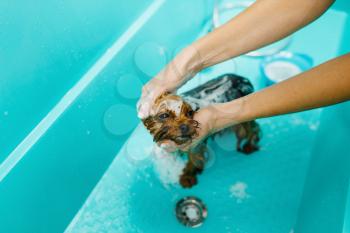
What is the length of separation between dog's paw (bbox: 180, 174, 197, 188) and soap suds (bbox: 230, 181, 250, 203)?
7.0 inches

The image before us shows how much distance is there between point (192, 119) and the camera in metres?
1.04

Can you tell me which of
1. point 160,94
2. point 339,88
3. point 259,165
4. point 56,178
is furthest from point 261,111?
point 56,178

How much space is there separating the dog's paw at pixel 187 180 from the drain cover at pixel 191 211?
0.06 meters

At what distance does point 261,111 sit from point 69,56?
769mm

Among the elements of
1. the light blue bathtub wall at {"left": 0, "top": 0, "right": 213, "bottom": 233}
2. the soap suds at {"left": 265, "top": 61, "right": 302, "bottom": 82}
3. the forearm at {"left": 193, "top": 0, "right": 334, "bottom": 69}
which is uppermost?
the soap suds at {"left": 265, "top": 61, "right": 302, "bottom": 82}

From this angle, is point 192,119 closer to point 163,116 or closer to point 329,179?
point 163,116

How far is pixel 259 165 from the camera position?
5.34 ft

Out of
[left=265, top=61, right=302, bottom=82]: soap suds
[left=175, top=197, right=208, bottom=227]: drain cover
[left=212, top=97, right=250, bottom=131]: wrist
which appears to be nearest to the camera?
[left=212, top=97, right=250, bottom=131]: wrist

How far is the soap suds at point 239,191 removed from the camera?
5.02 feet

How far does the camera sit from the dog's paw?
1.55 metres

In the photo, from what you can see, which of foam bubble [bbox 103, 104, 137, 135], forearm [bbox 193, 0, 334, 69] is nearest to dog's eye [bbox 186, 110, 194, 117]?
forearm [bbox 193, 0, 334, 69]

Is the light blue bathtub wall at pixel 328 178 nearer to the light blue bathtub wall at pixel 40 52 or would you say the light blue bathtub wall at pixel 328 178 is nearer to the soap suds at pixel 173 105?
the soap suds at pixel 173 105

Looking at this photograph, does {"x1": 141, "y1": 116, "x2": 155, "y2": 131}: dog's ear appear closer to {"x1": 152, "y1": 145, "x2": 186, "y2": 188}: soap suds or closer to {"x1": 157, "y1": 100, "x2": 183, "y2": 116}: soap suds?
{"x1": 157, "y1": 100, "x2": 183, "y2": 116}: soap suds

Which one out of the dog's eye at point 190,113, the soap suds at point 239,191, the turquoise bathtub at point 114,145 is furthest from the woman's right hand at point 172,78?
the soap suds at point 239,191
